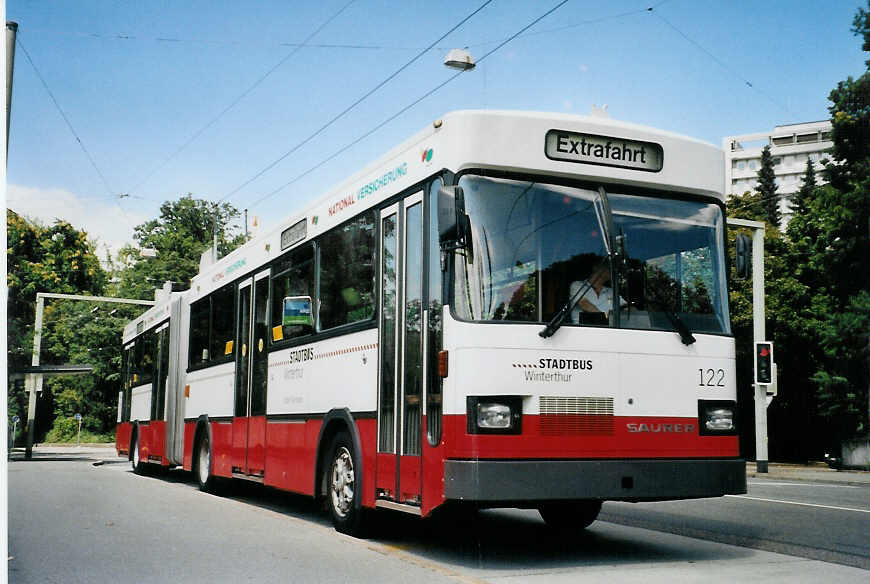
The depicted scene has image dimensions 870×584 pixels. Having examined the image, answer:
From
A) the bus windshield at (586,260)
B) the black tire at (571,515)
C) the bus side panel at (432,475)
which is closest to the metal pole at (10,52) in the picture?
the bus windshield at (586,260)

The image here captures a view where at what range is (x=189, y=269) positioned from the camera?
6362 centimetres

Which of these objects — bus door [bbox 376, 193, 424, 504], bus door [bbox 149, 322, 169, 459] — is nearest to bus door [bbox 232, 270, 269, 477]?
bus door [bbox 376, 193, 424, 504]

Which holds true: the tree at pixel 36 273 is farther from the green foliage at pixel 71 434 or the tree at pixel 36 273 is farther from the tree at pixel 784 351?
the tree at pixel 784 351

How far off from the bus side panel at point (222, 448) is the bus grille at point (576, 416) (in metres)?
7.51

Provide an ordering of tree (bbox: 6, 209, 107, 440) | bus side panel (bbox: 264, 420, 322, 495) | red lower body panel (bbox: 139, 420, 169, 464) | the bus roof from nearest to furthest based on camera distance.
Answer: the bus roof < bus side panel (bbox: 264, 420, 322, 495) < red lower body panel (bbox: 139, 420, 169, 464) < tree (bbox: 6, 209, 107, 440)

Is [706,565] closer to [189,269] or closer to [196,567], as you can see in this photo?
[196,567]

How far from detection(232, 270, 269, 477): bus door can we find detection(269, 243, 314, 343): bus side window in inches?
16.9

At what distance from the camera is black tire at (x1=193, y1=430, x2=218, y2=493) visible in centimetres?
1581

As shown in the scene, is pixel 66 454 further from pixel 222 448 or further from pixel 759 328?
pixel 222 448

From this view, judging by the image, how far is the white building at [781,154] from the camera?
12456cm

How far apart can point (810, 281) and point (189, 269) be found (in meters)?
39.2

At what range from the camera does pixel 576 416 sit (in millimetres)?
8078

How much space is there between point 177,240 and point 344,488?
62.1 metres

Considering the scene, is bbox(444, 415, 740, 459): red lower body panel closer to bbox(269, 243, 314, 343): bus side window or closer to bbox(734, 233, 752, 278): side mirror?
bbox(734, 233, 752, 278): side mirror
